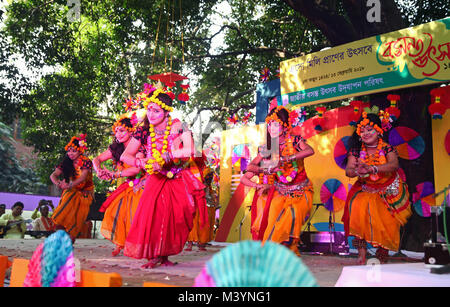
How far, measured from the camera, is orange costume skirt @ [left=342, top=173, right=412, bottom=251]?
5672mm

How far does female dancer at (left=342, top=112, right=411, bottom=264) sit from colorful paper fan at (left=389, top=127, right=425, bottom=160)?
2042mm

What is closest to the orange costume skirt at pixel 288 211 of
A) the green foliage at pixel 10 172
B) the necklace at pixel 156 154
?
the necklace at pixel 156 154

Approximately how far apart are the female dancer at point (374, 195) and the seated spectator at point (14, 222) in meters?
7.64

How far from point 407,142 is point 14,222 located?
8.47 meters

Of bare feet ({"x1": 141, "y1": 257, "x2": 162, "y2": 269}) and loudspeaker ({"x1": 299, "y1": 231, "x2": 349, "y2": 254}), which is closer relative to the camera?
bare feet ({"x1": 141, "y1": 257, "x2": 162, "y2": 269})

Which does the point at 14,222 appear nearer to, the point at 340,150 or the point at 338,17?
the point at 340,150

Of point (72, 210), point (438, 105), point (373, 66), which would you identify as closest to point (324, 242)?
point (438, 105)

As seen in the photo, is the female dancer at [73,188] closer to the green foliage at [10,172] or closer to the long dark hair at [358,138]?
the long dark hair at [358,138]

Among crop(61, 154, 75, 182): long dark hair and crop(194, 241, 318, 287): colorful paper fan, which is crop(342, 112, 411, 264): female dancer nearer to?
crop(194, 241, 318, 287): colorful paper fan

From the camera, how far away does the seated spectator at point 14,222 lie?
413 inches

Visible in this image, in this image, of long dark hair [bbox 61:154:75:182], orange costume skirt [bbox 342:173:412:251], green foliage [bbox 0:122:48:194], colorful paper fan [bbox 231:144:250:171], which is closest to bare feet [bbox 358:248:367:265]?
orange costume skirt [bbox 342:173:412:251]

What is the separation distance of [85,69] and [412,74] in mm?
8568

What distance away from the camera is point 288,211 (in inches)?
236
